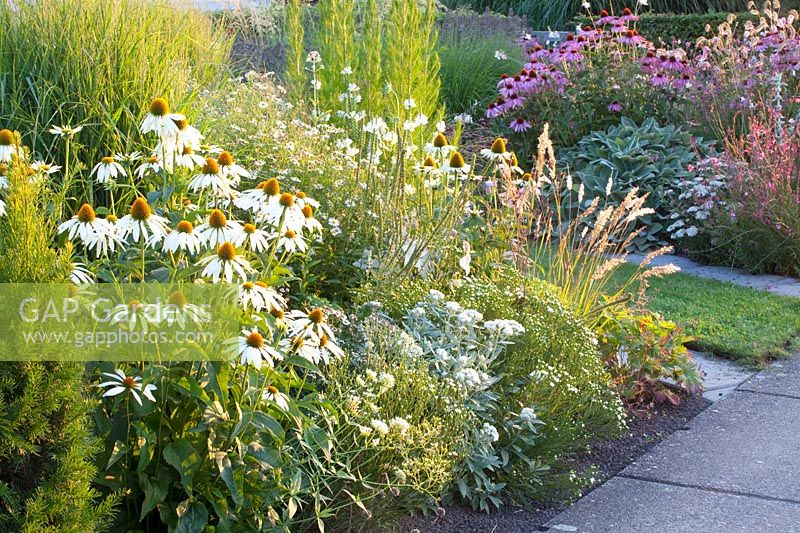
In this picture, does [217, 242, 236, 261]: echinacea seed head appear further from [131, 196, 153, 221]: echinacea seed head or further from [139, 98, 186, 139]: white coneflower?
[139, 98, 186, 139]: white coneflower

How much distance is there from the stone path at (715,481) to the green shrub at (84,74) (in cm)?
261

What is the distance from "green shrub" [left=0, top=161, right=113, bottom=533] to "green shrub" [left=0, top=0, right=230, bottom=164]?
7.08 feet

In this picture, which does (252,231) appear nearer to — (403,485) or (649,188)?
(403,485)

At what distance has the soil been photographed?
330cm

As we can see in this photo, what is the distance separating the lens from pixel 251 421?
2.64 meters

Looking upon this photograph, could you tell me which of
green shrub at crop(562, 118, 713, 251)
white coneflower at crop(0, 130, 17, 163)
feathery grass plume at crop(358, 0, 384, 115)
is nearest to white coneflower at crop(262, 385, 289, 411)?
white coneflower at crop(0, 130, 17, 163)

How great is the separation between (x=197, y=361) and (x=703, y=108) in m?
6.62

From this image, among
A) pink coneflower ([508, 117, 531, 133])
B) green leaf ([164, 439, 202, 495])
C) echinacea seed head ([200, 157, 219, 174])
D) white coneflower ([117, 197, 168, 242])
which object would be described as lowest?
green leaf ([164, 439, 202, 495])

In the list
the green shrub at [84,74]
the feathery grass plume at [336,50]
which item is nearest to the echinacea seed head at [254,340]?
the green shrub at [84,74]

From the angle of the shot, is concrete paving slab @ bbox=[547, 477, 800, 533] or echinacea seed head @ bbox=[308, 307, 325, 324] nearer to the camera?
echinacea seed head @ bbox=[308, 307, 325, 324]

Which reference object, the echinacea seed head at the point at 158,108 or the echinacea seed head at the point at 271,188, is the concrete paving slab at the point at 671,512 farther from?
Result: the echinacea seed head at the point at 158,108

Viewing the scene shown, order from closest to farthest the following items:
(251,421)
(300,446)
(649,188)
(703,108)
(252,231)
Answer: (251,421) → (252,231) → (300,446) → (649,188) → (703,108)

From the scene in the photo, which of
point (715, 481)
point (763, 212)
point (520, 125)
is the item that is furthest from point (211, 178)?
point (520, 125)

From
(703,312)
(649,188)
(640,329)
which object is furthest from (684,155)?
(640,329)
